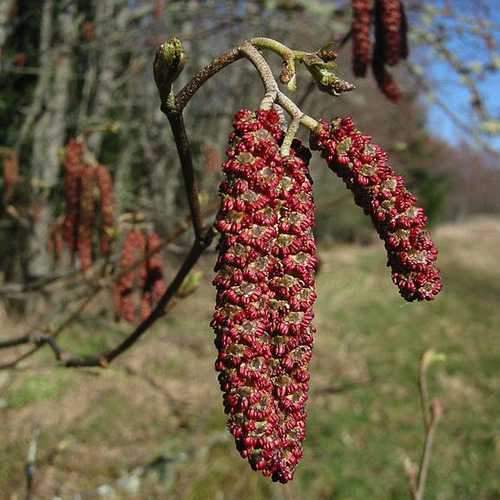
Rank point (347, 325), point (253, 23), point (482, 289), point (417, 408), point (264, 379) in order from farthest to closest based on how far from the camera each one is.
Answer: point (482, 289) → point (347, 325) → point (417, 408) → point (253, 23) → point (264, 379)

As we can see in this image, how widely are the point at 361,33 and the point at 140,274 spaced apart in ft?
4.15

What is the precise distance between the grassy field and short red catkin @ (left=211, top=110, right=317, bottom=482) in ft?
4.28

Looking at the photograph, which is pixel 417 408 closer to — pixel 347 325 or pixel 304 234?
pixel 347 325

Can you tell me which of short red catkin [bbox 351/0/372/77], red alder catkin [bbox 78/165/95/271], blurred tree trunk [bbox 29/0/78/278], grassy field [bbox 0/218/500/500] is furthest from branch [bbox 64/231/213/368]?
blurred tree trunk [bbox 29/0/78/278]

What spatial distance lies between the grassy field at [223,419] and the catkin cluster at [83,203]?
0.72 meters

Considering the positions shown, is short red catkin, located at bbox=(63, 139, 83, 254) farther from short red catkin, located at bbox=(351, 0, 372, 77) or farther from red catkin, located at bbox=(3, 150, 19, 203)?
red catkin, located at bbox=(3, 150, 19, 203)

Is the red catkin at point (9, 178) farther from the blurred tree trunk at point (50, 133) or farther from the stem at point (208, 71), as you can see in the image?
the stem at point (208, 71)

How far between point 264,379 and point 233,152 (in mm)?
359

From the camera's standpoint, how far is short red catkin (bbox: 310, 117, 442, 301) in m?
0.96

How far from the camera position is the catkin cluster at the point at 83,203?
262 cm

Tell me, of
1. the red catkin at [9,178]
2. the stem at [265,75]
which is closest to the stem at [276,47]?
the stem at [265,75]

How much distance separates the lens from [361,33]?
2.24 meters

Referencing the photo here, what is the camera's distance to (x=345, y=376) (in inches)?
328

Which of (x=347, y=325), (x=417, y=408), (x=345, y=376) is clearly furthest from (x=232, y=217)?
(x=347, y=325)
